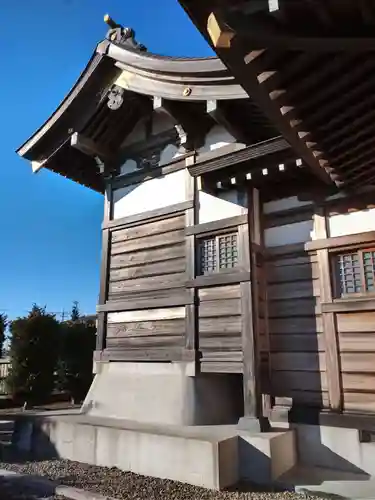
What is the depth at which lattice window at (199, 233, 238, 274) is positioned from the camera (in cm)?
633

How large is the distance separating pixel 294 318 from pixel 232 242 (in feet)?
4.80

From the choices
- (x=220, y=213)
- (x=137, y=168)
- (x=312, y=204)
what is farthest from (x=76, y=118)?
(x=312, y=204)

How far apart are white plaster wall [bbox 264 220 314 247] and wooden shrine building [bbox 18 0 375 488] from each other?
2cm

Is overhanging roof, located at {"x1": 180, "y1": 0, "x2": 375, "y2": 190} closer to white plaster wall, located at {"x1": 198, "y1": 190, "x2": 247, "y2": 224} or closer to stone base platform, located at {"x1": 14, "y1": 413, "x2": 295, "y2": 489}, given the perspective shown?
white plaster wall, located at {"x1": 198, "y1": 190, "x2": 247, "y2": 224}

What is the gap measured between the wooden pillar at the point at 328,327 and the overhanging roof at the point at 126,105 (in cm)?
166

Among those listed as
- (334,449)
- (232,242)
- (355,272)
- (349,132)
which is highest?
(349,132)

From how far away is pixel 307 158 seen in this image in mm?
4719

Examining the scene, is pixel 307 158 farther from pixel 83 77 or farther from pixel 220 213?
pixel 83 77

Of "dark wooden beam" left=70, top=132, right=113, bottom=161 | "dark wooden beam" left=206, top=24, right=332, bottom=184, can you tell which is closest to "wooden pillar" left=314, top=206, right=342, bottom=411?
"dark wooden beam" left=206, top=24, right=332, bottom=184

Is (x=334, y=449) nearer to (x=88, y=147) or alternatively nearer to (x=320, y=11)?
(x=320, y=11)

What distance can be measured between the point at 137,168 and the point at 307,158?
4015mm

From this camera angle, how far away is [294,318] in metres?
5.88

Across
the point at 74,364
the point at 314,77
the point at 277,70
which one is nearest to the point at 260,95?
the point at 277,70

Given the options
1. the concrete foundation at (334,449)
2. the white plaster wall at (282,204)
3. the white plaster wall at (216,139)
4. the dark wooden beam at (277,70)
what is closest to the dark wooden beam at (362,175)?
the white plaster wall at (282,204)
